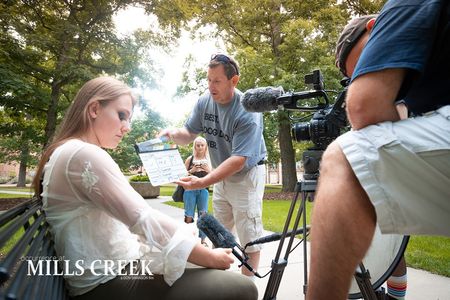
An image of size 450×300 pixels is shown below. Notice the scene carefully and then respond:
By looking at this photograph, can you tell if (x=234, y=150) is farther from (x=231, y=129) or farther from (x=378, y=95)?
(x=378, y=95)

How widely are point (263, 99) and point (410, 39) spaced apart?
1120 mm

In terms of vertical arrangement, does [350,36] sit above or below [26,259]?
above

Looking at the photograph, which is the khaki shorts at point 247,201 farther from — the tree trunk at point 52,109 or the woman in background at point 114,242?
the tree trunk at point 52,109

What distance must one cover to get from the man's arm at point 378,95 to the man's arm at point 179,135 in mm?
1902

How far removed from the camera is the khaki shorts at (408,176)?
0.93 m

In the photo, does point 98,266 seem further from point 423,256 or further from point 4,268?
point 423,256

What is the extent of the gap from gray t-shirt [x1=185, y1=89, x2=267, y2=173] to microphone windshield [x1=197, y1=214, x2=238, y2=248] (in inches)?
40.9

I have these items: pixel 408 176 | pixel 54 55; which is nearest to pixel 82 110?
pixel 408 176

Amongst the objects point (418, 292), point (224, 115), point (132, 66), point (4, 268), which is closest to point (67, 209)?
point (4, 268)

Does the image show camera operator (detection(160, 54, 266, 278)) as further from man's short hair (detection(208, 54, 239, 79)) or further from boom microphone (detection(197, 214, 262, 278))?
boom microphone (detection(197, 214, 262, 278))

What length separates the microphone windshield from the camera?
59.8 inches

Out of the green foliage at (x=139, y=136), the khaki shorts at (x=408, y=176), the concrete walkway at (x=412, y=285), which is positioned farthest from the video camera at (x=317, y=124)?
the green foliage at (x=139, y=136)

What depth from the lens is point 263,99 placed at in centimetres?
207

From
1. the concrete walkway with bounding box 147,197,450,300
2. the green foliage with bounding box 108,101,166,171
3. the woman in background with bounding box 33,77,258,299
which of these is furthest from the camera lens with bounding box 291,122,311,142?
the green foliage with bounding box 108,101,166,171
